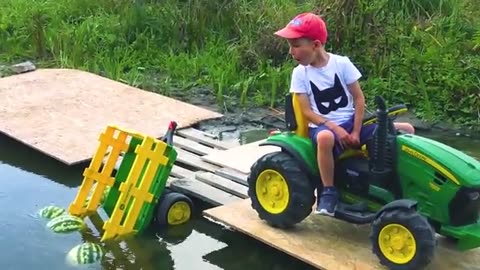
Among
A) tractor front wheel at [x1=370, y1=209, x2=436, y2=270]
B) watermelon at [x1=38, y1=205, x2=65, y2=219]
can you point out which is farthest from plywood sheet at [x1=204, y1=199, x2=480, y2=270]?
watermelon at [x1=38, y1=205, x2=65, y2=219]

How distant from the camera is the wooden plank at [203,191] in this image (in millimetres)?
5230

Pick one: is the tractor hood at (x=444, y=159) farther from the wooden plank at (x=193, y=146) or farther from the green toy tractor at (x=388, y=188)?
the wooden plank at (x=193, y=146)

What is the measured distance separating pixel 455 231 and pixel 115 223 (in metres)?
1.96

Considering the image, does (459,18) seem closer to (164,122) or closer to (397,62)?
(397,62)

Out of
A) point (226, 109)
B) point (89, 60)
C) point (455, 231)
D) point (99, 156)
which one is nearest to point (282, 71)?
point (226, 109)

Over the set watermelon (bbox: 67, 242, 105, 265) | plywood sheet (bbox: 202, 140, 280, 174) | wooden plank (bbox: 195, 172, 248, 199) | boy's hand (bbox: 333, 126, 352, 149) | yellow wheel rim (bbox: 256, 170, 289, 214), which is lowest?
watermelon (bbox: 67, 242, 105, 265)

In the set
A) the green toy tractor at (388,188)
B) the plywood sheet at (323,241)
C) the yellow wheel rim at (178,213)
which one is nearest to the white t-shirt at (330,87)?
the green toy tractor at (388,188)

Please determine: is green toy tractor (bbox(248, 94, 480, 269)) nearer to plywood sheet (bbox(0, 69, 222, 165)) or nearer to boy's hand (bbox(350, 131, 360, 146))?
boy's hand (bbox(350, 131, 360, 146))

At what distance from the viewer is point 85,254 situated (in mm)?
4582

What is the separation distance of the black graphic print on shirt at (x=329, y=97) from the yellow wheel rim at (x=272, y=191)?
453 mm

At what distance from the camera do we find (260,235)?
179 inches

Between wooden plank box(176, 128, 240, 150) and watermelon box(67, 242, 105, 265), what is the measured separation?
1.77 metres

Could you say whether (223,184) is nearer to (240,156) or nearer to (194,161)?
(240,156)

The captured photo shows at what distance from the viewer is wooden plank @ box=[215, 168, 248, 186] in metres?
5.47
